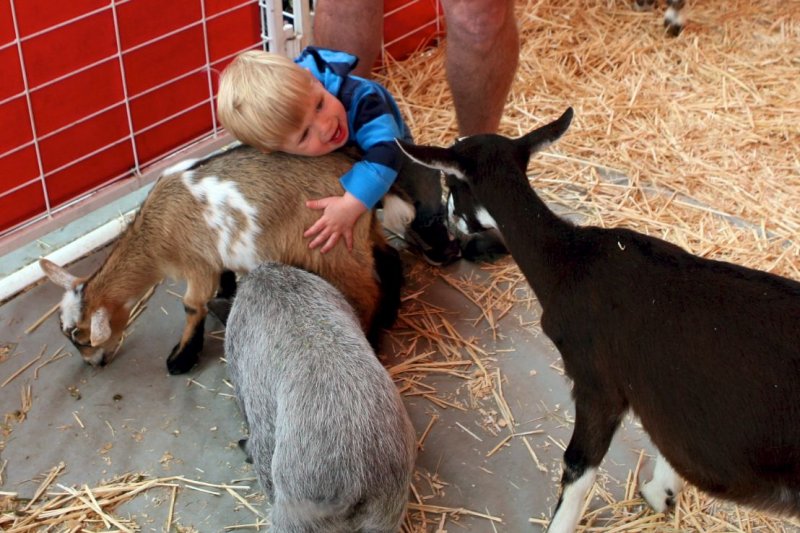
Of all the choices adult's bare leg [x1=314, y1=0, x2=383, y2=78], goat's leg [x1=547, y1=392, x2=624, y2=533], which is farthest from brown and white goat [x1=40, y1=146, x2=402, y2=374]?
goat's leg [x1=547, y1=392, x2=624, y2=533]

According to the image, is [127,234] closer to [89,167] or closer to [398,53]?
[89,167]

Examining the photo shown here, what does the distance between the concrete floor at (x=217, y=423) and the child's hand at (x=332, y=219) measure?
1.83 ft

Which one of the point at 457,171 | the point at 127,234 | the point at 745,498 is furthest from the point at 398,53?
the point at 745,498

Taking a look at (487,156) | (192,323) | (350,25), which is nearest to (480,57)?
(350,25)

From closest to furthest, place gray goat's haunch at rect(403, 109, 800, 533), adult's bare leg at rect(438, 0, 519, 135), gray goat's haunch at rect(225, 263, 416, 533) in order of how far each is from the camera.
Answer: gray goat's haunch at rect(403, 109, 800, 533) → gray goat's haunch at rect(225, 263, 416, 533) → adult's bare leg at rect(438, 0, 519, 135)

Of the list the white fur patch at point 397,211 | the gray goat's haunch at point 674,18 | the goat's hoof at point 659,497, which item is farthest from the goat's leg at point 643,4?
the goat's hoof at point 659,497

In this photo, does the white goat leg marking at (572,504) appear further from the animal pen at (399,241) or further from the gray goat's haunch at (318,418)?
the gray goat's haunch at (318,418)

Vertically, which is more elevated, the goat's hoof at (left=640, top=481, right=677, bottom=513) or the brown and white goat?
the brown and white goat

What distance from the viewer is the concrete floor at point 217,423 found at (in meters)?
3.11

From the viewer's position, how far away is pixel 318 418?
2.70m

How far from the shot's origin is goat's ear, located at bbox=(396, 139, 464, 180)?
2.76m

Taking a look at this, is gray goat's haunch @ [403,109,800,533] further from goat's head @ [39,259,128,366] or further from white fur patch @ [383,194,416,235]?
goat's head @ [39,259,128,366]

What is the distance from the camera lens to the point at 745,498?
2.49 m

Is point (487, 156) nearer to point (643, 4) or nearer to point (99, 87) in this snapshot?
point (99, 87)
